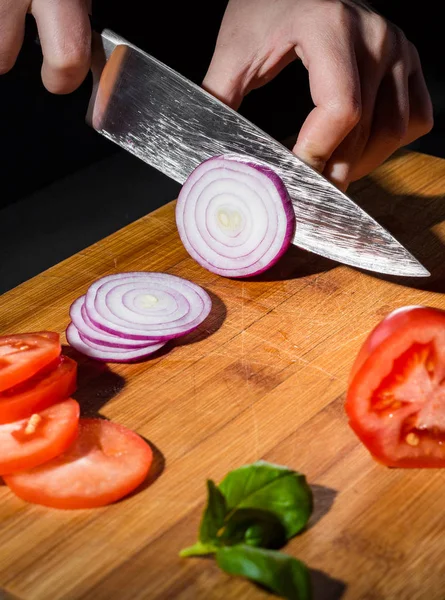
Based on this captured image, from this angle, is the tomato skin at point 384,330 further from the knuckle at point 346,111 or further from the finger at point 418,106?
the finger at point 418,106

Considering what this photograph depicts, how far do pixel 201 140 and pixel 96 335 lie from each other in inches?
24.1

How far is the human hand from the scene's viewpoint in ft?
7.17

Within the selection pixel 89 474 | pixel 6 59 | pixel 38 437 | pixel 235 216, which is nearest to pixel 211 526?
pixel 89 474

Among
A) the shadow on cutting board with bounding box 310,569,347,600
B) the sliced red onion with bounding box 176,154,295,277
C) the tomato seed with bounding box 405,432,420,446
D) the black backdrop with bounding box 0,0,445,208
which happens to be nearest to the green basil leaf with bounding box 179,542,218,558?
the shadow on cutting board with bounding box 310,569,347,600

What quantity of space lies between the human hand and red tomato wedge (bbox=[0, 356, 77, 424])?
847 mm

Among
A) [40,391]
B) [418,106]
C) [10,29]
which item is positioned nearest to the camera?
[40,391]

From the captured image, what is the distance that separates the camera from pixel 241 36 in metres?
2.38

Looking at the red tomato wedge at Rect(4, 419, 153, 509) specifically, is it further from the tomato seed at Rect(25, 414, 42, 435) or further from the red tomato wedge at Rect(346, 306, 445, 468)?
the red tomato wedge at Rect(346, 306, 445, 468)

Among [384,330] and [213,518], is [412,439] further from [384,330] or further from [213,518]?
[213,518]

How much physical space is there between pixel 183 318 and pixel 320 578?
75 centimetres

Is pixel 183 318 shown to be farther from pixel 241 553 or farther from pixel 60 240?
pixel 60 240

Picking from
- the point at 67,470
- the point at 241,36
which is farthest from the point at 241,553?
the point at 241,36

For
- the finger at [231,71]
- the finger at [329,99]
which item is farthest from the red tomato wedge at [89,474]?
the finger at [231,71]

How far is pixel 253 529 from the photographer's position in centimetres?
143
